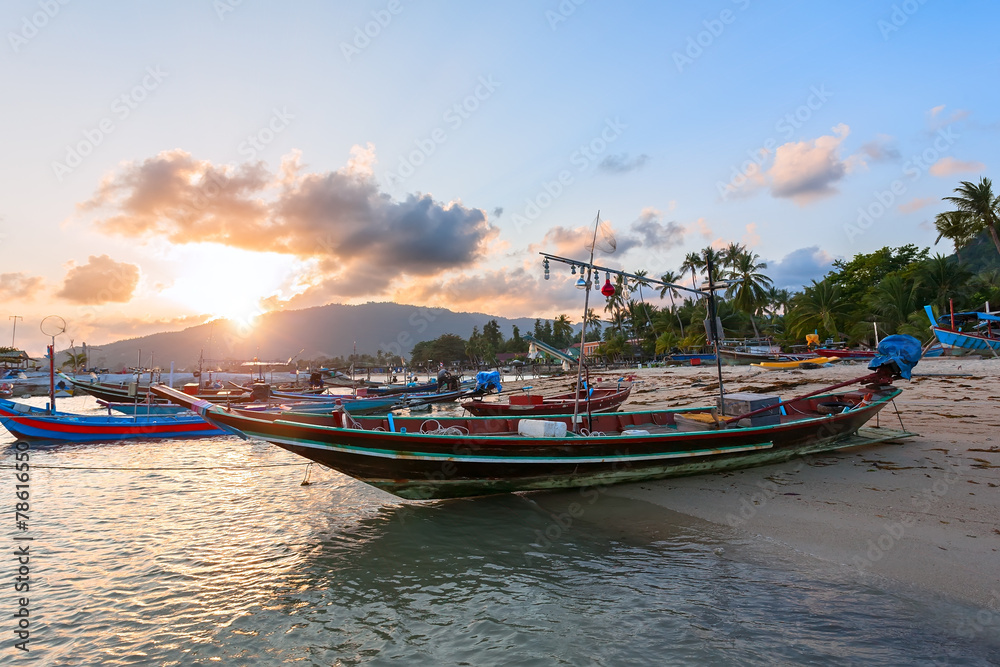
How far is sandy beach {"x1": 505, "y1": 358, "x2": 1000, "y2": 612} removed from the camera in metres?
5.85

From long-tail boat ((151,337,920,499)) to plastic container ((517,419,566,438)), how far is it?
0.02 metres

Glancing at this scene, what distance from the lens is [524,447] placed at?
867 cm

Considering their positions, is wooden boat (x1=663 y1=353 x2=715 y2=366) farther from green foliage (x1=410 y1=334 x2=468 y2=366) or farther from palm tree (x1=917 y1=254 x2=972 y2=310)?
green foliage (x1=410 y1=334 x2=468 y2=366)

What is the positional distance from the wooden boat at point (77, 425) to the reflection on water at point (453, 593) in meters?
11.7

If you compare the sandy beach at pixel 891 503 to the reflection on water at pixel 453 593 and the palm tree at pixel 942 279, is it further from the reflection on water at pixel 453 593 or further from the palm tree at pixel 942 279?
the palm tree at pixel 942 279

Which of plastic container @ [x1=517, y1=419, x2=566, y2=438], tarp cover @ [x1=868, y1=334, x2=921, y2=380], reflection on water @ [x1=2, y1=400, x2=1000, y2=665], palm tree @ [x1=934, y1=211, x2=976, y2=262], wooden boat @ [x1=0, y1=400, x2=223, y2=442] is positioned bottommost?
reflection on water @ [x1=2, y1=400, x2=1000, y2=665]

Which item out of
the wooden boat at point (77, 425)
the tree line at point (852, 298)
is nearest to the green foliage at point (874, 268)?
the tree line at point (852, 298)

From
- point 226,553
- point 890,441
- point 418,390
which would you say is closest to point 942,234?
point 890,441

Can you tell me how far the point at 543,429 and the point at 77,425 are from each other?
21398 millimetres

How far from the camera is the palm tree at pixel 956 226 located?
45.0 meters

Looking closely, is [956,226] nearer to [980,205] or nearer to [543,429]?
[980,205]

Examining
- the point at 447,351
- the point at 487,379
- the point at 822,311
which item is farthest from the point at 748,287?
the point at 447,351

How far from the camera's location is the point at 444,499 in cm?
973

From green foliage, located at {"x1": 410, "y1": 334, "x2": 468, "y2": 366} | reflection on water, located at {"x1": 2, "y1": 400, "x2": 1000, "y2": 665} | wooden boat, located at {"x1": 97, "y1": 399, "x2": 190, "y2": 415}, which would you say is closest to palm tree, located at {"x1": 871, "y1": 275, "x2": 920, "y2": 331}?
reflection on water, located at {"x1": 2, "y1": 400, "x2": 1000, "y2": 665}
